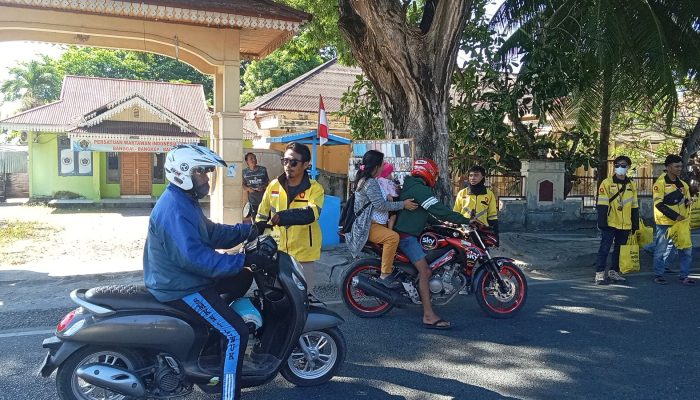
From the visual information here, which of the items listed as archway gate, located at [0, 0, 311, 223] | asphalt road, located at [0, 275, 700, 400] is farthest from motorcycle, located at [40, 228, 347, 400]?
archway gate, located at [0, 0, 311, 223]

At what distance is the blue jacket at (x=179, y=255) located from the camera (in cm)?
346

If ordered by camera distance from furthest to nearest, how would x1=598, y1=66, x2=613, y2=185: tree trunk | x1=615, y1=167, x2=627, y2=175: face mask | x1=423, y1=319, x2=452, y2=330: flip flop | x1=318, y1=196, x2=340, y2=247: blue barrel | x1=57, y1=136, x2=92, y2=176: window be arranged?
1. x1=57, y1=136, x2=92, y2=176: window
2. x1=598, y1=66, x2=613, y2=185: tree trunk
3. x1=318, y1=196, x2=340, y2=247: blue barrel
4. x1=615, y1=167, x2=627, y2=175: face mask
5. x1=423, y1=319, x2=452, y2=330: flip flop

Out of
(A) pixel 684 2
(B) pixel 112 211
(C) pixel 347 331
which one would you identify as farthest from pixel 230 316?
(B) pixel 112 211

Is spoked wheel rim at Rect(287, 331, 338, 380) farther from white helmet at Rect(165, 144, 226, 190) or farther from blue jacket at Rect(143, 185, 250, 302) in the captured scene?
white helmet at Rect(165, 144, 226, 190)

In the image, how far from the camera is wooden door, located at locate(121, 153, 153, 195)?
73.0 ft

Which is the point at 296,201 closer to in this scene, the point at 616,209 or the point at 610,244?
the point at 616,209

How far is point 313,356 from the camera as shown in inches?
165

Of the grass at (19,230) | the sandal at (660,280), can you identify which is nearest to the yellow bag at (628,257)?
the sandal at (660,280)

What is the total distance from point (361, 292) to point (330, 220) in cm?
406

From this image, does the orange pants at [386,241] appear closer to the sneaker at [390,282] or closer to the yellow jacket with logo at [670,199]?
the sneaker at [390,282]

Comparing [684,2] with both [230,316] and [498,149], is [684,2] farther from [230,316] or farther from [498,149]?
[230,316]

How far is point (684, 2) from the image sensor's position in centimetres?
1134

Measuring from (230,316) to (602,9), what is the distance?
9.25m

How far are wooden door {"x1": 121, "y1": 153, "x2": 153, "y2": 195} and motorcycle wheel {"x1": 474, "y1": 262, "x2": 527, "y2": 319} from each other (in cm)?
1906
